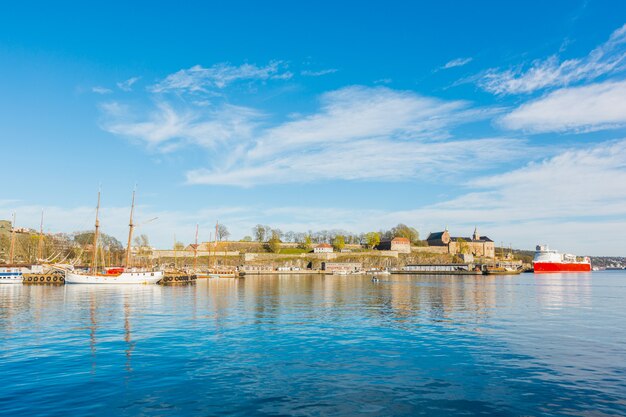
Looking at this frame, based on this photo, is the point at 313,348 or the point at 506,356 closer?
the point at 506,356

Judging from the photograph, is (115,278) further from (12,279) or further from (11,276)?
(11,276)

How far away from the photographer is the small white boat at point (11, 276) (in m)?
105

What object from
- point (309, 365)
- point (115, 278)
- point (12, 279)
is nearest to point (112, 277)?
point (115, 278)

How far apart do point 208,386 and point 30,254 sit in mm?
184145

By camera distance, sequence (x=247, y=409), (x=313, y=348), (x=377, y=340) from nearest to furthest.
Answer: (x=247, y=409) < (x=313, y=348) < (x=377, y=340)

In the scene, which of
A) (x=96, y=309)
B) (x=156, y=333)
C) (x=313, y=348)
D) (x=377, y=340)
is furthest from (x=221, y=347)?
(x=96, y=309)

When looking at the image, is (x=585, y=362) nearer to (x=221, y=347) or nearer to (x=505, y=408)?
(x=505, y=408)

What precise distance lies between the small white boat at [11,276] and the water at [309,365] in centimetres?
7302

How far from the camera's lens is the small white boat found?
105 metres

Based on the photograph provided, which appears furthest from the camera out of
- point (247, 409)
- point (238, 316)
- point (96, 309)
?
point (96, 309)

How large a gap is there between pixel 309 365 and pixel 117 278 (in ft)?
301

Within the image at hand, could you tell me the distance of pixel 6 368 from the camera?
2338 centimetres

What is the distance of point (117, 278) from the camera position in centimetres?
10412

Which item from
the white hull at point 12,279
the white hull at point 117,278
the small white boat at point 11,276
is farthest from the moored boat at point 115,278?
the small white boat at point 11,276
